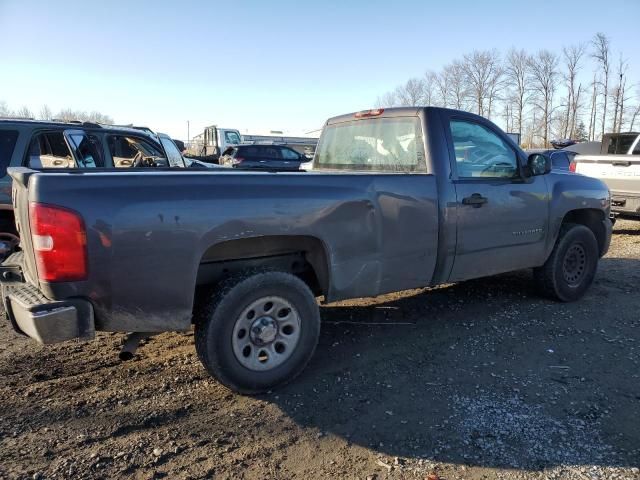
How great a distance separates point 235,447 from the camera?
2.79m

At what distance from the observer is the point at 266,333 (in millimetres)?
3283

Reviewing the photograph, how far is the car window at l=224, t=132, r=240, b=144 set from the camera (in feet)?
102

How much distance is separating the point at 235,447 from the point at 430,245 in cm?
215

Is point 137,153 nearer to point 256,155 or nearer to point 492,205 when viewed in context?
point 492,205

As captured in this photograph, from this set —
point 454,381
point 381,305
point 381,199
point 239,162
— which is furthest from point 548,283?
point 239,162

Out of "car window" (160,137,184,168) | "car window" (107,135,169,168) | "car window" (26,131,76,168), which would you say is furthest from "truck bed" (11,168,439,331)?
"car window" (160,137,184,168)

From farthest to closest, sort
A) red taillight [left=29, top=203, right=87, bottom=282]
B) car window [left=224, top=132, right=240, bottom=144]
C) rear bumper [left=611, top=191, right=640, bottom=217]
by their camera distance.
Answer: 1. car window [left=224, top=132, right=240, bottom=144]
2. rear bumper [left=611, top=191, right=640, bottom=217]
3. red taillight [left=29, top=203, right=87, bottom=282]

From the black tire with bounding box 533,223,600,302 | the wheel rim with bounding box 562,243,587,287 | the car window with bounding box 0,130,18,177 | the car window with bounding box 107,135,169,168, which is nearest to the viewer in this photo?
the black tire with bounding box 533,223,600,302

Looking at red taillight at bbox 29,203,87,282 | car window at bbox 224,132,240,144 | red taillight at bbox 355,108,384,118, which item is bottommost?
red taillight at bbox 29,203,87,282

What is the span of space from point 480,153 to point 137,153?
18.8 ft

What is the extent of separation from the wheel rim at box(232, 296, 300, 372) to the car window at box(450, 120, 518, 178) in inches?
77.7

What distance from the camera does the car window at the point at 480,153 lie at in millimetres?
4363

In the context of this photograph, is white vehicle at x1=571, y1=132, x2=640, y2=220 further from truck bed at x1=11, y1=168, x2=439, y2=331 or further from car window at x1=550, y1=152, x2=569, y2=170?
truck bed at x1=11, y1=168, x2=439, y2=331

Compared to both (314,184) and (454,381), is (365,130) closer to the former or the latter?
(314,184)
